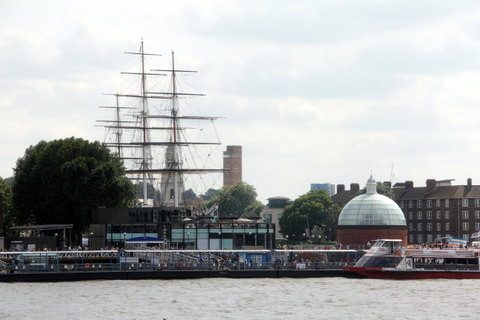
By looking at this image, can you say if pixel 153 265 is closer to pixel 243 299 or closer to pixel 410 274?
pixel 410 274

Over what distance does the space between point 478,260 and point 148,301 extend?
45922 mm

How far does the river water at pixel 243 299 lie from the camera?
88.6 m

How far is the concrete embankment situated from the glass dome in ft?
180

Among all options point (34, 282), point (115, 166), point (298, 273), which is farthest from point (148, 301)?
point (115, 166)

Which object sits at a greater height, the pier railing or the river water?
the pier railing

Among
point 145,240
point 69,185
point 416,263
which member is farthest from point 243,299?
point 69,185

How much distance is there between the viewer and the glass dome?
623 feet

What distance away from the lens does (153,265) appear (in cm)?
13088

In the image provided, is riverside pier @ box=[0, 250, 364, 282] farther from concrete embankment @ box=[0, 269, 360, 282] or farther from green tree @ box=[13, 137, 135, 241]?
green tree @ box=[13, 137, 135, 241]

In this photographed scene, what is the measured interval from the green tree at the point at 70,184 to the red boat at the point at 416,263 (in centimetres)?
3896

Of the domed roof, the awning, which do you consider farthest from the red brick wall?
the awning

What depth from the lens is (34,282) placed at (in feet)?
408

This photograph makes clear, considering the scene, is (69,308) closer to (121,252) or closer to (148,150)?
(121,252)

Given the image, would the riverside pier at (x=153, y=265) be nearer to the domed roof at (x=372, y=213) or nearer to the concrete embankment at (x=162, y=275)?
the concrete embankment at (x=162, y=275)
